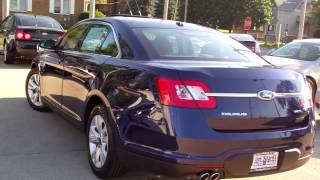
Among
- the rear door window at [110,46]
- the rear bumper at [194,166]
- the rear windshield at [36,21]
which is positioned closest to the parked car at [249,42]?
the rear windshield at [36,21]

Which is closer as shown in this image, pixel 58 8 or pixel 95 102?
pixel 95 102

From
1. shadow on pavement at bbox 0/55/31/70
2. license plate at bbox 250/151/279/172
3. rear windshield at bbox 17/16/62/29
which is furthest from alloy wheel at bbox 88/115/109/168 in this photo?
rear windshield at bbox 17/16/62/29

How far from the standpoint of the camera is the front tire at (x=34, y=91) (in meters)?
7.71

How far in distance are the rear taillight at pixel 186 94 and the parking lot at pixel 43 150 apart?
1214 millimetres

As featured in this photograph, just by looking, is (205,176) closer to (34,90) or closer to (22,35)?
(34,90)

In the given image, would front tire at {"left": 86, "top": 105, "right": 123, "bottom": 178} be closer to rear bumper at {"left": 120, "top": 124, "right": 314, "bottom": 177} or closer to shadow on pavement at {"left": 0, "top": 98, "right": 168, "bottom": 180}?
shadow on pavement at {"left": 0, "top": 98, "right": 168, "bottom": 180}

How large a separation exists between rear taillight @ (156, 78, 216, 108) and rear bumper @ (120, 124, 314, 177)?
0.99 ft

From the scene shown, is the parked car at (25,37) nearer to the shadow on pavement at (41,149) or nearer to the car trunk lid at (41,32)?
the car trunk lid at (41,32)

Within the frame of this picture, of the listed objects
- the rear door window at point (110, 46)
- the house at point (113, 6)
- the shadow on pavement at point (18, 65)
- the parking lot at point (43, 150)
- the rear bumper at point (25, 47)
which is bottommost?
the parking lot at point (43, 150)

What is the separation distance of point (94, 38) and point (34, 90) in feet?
8.11

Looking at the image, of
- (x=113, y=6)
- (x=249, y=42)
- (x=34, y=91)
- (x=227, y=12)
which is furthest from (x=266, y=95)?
(x=227, y=12)

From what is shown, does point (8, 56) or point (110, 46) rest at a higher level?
point (110, 46)

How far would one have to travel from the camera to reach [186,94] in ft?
13.2

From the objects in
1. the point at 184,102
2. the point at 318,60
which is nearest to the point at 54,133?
the point at 184,102
